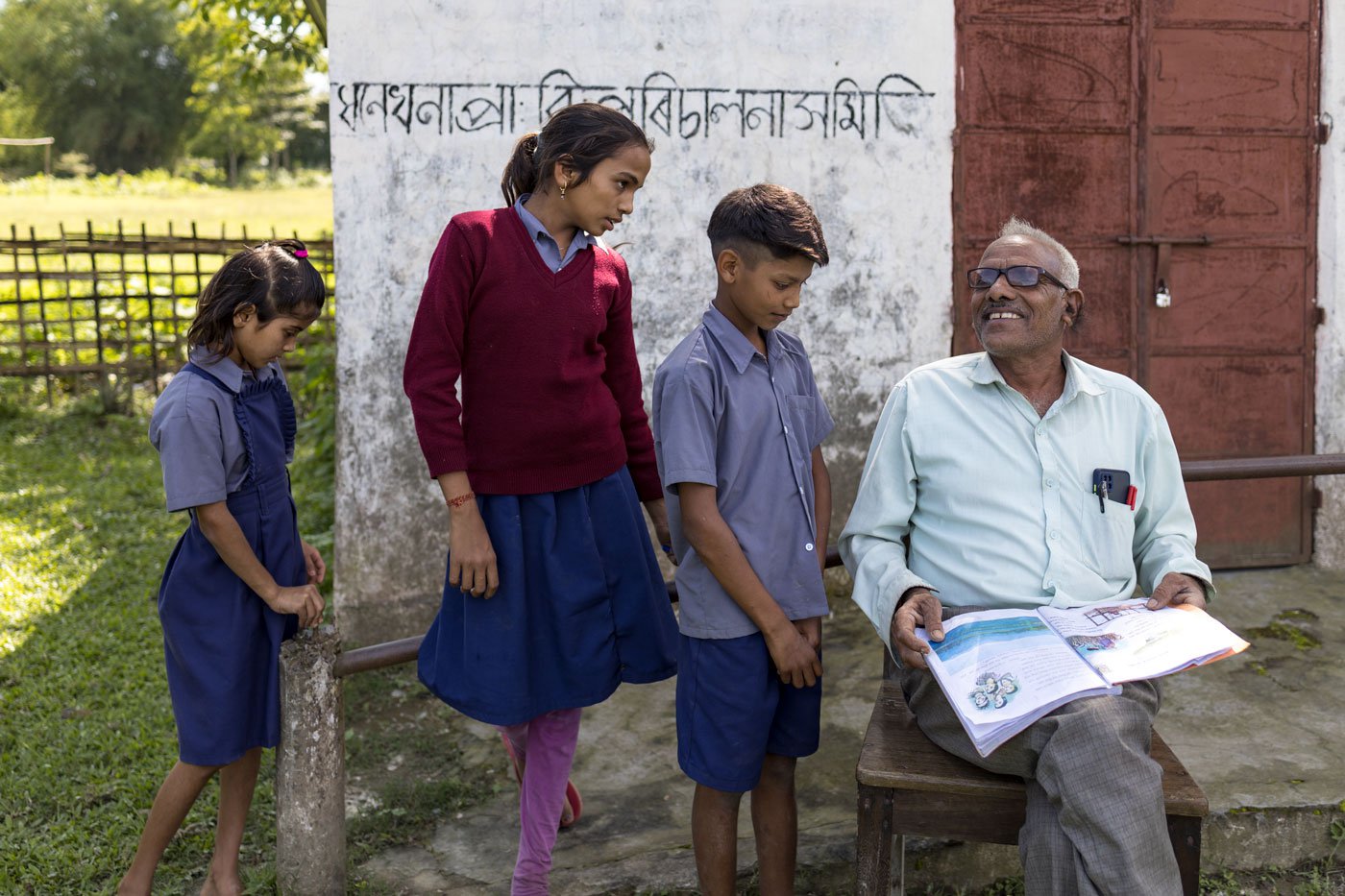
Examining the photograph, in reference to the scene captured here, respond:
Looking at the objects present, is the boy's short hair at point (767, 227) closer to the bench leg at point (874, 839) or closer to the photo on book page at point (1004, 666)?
the photo on book page at point (1004, 666)

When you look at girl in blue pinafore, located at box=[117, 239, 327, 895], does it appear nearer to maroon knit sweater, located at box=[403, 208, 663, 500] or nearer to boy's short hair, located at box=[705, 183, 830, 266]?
maroon knit sweater, located at box=[403, 208, 663, 500]

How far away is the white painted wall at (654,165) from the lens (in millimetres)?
4262

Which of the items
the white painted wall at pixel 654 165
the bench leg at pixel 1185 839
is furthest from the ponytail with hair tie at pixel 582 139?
the white painted wall at pixel 654 165

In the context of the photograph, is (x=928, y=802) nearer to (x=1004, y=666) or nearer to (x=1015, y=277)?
(x=1004, y=666)

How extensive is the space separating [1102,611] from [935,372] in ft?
2.00

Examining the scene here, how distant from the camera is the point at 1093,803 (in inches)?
80.1

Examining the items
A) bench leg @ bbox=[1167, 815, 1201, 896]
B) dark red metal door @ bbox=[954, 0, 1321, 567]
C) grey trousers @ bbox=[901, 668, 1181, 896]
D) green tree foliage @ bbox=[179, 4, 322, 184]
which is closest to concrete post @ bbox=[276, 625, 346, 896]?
grey trousers @ bbox=[901, 668, 1181, 896]

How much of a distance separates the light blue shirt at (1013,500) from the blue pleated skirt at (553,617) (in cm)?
51

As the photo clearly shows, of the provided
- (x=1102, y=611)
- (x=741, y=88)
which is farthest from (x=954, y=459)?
(x=741, y=88)

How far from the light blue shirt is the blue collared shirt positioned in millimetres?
776

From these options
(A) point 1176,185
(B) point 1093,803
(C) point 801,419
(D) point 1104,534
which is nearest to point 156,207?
(A) point 1176,185

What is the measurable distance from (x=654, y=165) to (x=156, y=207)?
901 inches

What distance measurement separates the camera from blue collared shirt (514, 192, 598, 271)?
258cm

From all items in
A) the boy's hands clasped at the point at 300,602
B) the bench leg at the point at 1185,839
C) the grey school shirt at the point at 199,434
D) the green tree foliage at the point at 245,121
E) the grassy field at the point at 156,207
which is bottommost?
the bench leg at the point at 1185,839
